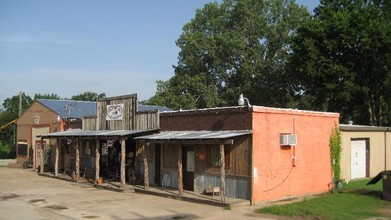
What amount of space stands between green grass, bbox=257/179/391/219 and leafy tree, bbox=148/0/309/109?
90.4 feet

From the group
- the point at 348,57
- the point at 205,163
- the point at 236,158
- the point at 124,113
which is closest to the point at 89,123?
the point at 124,113

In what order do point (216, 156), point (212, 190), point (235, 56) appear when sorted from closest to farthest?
1. point (212, 190)
2. point (216, 156)
3. point (235, 56)

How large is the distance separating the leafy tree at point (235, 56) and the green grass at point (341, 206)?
27.5 metres

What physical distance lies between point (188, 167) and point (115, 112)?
284 inches

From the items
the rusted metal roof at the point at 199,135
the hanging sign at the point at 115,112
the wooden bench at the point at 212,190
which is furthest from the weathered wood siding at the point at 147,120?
the wooden bench at the point at 212,190

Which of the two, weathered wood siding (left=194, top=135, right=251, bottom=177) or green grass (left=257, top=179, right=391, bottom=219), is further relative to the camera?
weathered wood siding (left=194, top=135, right=251, bottom=177)

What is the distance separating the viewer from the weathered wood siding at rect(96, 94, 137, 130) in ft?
83.3

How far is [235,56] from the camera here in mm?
50562

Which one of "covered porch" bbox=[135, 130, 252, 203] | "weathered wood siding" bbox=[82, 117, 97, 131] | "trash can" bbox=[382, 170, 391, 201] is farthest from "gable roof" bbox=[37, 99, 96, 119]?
"trash can" bbox=[382, 170, 391, 201]

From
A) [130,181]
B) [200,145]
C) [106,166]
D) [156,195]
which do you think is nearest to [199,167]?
[200,145]

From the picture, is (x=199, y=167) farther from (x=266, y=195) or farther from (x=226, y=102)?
(x=226, y=102)

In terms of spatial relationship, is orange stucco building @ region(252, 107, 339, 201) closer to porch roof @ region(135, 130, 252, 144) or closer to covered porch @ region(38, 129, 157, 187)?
porch roof @ region(135, 130, 252, 144)

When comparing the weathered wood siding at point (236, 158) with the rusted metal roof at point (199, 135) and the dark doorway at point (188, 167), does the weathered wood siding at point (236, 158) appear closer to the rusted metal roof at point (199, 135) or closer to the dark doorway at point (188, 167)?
the rusted metal roof at point (199, 135)

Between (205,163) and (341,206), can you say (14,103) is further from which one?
(341,206)
